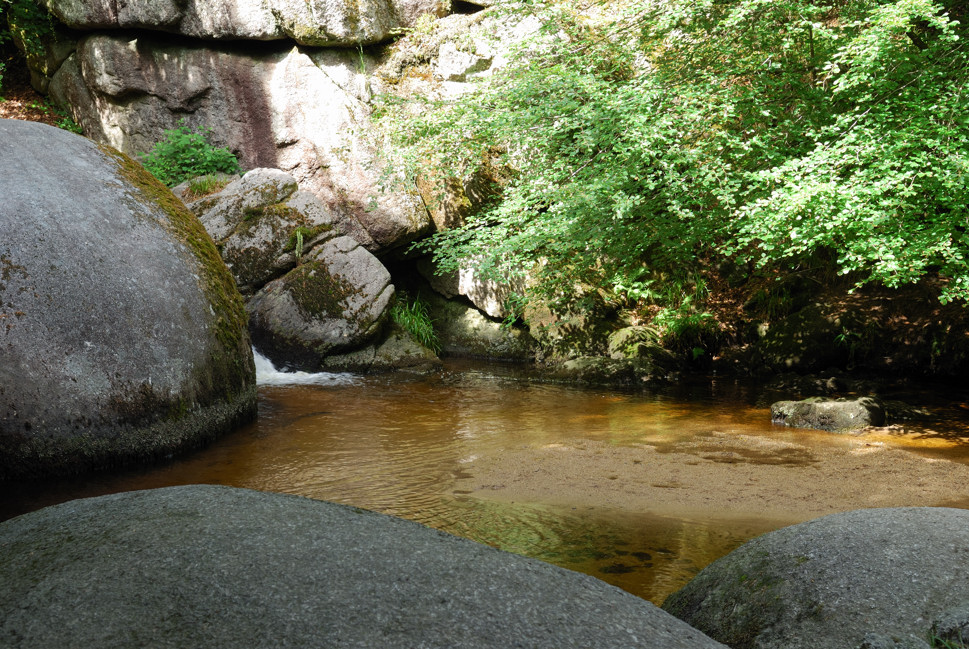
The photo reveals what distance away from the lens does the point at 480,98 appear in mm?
9656

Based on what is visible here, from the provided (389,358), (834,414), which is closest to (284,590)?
(834,414)

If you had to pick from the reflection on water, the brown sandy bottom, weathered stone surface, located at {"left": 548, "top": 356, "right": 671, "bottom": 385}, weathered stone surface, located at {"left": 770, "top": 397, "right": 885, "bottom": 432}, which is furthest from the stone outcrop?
weathered stone surface, located at {"left": 770, "top": 397, "right": 885, "bottom": 432}

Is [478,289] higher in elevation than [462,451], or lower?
higher

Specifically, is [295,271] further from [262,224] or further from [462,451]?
[462,451]

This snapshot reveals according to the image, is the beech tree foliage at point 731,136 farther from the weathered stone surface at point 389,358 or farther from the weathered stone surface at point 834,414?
the weathered stone surface at point 389,358

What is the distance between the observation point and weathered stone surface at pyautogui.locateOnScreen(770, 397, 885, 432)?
23.8 feet

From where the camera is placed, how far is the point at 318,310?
11.1m

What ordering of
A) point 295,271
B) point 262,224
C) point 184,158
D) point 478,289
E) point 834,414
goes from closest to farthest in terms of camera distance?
point 834,414
point 295,271
point 262,224
point 478,289
point 184,158

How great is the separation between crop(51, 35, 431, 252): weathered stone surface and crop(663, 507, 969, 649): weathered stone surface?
11.7 meters

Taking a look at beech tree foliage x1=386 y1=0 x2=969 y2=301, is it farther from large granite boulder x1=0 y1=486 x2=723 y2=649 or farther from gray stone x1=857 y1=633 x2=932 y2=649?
large granite boulder x1=0 y1=486 x2=723 y2=649

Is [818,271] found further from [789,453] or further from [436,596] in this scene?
[436,596]

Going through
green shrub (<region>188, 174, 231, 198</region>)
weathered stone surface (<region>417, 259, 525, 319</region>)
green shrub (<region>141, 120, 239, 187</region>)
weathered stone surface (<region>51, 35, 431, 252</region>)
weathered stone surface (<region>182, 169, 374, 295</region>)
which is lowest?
weathered stone surface (<region>417, 259, 525, 319</region>)

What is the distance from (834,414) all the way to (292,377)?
7072mm

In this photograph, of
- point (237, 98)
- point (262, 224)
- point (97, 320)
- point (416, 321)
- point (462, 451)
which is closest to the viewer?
point (97, 320)
